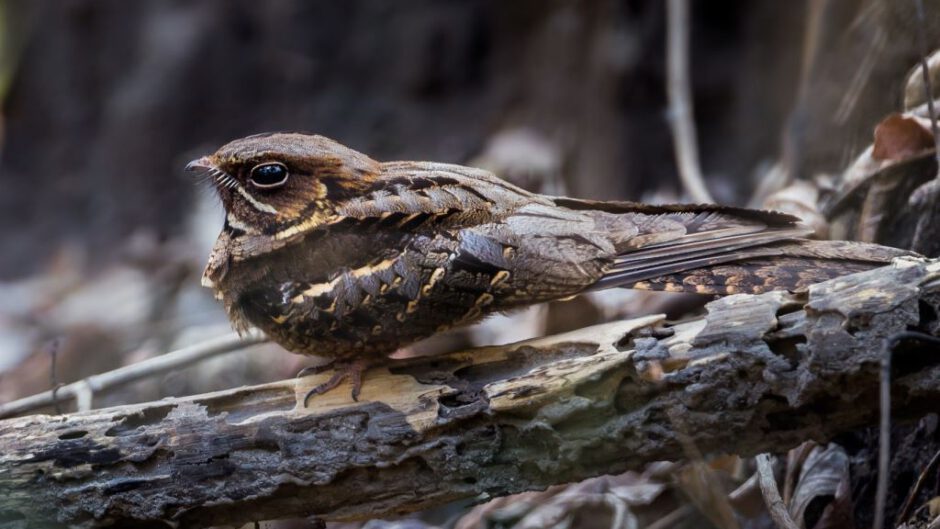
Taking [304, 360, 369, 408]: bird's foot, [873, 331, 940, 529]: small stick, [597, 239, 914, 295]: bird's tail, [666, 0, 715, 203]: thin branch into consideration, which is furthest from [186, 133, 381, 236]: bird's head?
[666, 0, 715, 203]: thin branch

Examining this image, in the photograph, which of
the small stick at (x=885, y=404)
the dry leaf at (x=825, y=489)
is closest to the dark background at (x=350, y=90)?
the dry leaf at (x=825, y=489)

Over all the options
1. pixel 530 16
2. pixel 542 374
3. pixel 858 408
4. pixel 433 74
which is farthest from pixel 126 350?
pixel 858 408

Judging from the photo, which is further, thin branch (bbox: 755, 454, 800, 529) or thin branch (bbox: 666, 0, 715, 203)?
thin branch (bbox: 666, 0, 715, 203)

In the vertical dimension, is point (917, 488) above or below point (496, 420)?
below

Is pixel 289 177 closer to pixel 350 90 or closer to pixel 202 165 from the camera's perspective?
pixel 202 165

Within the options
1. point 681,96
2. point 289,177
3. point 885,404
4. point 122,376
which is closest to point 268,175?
point 289,177

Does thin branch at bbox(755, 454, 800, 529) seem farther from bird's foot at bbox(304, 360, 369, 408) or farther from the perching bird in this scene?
bird's foot at bbox(304, 360, 369, 408)

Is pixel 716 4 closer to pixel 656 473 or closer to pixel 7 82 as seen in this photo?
pixel 656 473
